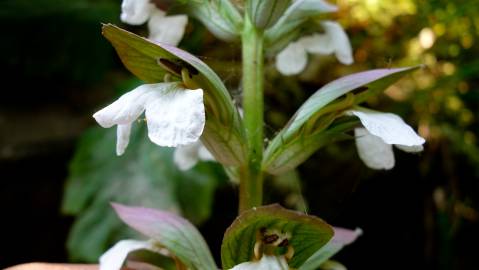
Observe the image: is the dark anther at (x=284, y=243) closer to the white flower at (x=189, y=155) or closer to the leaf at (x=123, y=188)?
the white flower at (x=189, y=155)

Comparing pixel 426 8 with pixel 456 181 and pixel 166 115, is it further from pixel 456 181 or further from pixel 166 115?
pixel 166 115

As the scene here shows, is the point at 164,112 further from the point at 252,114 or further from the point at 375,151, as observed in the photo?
the point at 375,151

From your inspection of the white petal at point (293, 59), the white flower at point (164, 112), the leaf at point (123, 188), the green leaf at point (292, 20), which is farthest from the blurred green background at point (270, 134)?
the white flower at point (164, 112)

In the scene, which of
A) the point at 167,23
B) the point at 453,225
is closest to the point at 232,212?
the point at 453,225

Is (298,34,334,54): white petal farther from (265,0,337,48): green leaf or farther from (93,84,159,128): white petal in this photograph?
(93,84,159,128): white petal

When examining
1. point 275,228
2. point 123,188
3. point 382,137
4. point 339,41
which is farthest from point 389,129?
point 123,188
